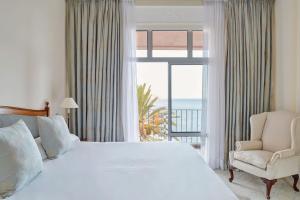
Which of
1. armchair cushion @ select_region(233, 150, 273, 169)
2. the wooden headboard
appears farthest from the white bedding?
armchair cushion @ select_region(233, 150, 273, 169)

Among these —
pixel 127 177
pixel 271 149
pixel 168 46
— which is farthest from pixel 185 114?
pixel 127 177

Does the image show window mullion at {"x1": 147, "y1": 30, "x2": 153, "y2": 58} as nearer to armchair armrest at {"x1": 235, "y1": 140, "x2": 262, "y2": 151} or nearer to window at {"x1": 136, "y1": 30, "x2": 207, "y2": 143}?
window at {"x1": 136, "y1": 30, "x2": 207, "y2": 143}

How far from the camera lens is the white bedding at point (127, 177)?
6.26 ft

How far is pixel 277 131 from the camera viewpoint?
4270 mm

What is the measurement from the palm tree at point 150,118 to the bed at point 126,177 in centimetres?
200

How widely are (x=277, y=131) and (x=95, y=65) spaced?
2.91 metres

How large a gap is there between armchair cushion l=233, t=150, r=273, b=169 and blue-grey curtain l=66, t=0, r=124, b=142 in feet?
6.12

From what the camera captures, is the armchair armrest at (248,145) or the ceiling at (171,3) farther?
the ceiling at (171,3)

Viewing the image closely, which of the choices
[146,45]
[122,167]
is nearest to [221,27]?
[146,45]

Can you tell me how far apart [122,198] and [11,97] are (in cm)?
184

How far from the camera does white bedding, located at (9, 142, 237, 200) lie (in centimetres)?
191

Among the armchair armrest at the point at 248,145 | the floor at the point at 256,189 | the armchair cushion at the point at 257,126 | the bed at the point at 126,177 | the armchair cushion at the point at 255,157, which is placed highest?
the armchair cushion at the point at 257,126

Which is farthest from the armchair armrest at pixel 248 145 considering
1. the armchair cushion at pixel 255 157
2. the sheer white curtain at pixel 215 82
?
the sheer white curtain at pixel 215 82

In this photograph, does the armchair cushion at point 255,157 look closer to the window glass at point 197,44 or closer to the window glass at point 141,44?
the window glass at point 197,44
